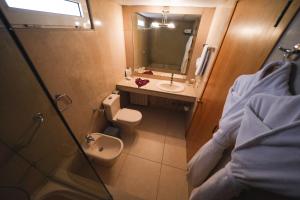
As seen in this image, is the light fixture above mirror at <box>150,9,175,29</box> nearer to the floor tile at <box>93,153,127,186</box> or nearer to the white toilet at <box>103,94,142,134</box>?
the white toilet at <box>103,94,142,134</box>

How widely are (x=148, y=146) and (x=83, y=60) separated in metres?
1.58

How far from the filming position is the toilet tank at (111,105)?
69.4 inches

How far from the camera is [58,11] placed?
38.7 inches

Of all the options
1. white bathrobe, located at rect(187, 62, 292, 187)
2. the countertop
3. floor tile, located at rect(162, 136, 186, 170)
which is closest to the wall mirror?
the countertop

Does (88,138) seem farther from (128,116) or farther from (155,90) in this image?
(155,90)

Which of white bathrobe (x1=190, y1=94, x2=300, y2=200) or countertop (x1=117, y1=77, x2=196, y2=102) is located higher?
white bathrobe (x1=190, y1=94, x2=300, y2=200)

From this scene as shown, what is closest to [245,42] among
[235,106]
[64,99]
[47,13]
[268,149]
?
[235,106]

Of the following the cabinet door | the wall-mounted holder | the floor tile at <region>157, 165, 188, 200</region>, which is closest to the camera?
the wall-mounted holder

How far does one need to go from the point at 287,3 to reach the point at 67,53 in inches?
61.3

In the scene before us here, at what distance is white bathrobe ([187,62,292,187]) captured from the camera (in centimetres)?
50

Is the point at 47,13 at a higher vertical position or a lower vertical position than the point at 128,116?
higher

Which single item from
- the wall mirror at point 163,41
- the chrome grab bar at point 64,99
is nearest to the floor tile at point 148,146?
the chrome grab bar at point 64,99

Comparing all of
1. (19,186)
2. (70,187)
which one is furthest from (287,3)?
(19,186)

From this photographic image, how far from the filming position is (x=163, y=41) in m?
2.16
